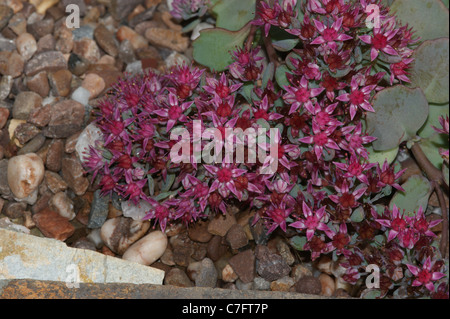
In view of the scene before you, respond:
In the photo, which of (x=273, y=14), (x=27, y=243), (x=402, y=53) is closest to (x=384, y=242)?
(x=402, y=53)

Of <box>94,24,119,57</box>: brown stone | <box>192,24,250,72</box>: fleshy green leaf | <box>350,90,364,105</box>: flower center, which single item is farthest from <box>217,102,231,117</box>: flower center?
<box>94,24,119,57</box>: brown stone

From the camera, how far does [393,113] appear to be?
7.93 ft

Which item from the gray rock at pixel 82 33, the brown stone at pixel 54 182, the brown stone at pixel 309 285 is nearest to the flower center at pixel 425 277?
the brown stone at pixel 309 285

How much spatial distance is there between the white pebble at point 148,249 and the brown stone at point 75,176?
0.37 meters

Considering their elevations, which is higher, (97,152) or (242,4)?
(242,4)

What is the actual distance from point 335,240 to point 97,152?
3.53ft

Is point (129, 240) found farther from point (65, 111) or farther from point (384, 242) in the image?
point (384, 242)

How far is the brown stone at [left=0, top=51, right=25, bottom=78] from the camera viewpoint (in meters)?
2.85

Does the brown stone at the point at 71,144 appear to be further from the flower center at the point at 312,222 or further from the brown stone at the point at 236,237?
the flower center at the point at 312,222

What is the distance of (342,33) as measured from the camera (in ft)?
7.34

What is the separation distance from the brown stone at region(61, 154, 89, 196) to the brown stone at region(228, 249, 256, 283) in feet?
2.47

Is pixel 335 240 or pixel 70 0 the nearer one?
pixel 335 240

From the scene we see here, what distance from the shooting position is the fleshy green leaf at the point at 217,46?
257cm

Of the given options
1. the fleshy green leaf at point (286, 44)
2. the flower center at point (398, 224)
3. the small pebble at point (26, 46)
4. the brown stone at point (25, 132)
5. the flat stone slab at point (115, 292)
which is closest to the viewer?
the flat stone slab at point (115, 292)
